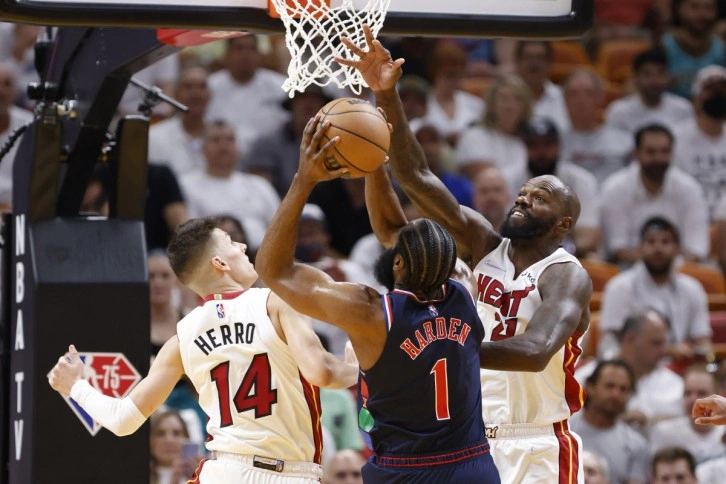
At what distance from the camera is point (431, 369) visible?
4.65 m

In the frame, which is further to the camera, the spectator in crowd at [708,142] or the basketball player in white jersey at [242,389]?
the spectator in crowd at [708,142]

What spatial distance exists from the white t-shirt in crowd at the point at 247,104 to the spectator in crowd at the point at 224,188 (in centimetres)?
87

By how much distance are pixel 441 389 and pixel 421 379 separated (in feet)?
0.26

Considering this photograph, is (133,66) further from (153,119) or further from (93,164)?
(153,119)

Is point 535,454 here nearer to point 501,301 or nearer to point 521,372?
point 521,372

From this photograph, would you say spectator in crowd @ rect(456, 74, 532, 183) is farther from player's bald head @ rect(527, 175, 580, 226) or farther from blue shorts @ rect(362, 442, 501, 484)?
blue shorts @ rect(362, 442, 501, 484)

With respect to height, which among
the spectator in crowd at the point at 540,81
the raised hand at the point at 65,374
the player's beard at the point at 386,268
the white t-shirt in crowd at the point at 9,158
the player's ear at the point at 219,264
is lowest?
the raised hand at the point at 65,374

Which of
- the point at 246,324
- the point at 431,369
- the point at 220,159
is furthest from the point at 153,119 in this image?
the point at 431,369

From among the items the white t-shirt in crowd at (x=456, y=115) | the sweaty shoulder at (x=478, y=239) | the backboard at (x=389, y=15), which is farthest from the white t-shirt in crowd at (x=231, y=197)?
the backboard at (x=389, y=15)

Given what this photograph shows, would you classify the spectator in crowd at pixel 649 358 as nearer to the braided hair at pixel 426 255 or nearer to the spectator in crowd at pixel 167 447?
the spectator in crowd at pixel 167 447

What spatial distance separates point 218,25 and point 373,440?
159cm

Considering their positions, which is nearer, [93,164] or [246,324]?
[246,324]

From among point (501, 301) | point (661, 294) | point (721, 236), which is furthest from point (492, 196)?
point (501, 301)

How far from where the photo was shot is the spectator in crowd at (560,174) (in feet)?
35.3
